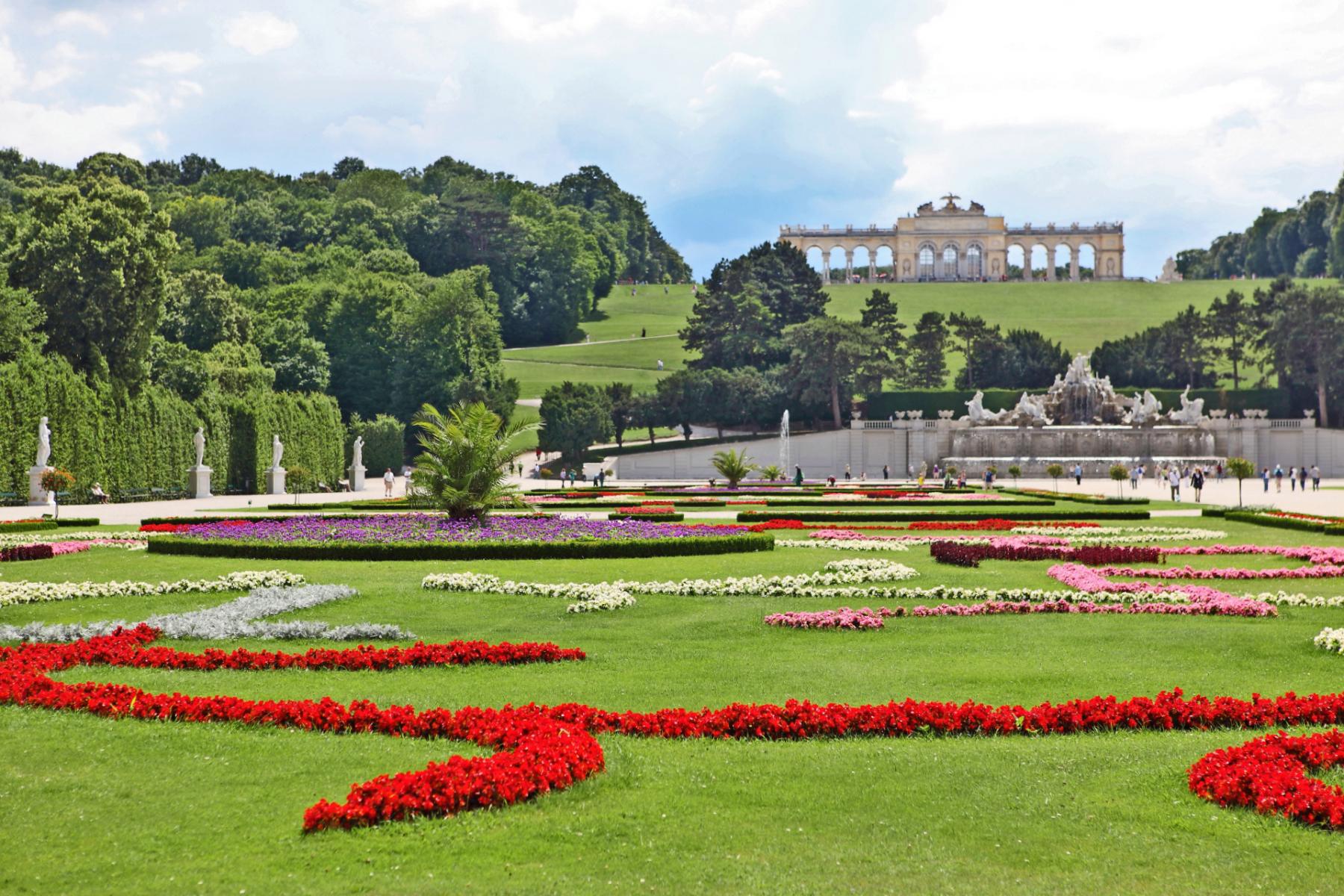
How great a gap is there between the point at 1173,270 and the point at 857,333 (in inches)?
2565

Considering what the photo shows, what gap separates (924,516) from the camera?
27.3 m

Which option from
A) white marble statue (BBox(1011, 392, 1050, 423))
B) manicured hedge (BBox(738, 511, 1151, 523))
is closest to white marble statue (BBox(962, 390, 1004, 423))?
white marble statue (BBox(1011, 392, 1050, 423))

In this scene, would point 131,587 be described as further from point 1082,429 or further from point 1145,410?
point 1145,410

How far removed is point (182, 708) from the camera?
8.11 m

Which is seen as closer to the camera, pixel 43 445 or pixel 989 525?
pixel 989 525

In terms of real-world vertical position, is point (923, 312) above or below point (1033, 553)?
above

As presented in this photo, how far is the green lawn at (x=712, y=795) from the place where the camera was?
5457 millimetres

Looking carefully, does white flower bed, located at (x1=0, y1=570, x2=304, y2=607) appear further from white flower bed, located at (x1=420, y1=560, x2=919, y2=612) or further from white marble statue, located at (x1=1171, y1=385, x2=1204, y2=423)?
white marble statue, located at (x1=1171, y1=385, x2=1204, y2=423)

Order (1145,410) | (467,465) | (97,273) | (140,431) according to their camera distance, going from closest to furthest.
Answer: (467,465)
(140,431)
(97,273)
(1145,410)

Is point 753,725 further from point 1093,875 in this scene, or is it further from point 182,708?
point 182,708

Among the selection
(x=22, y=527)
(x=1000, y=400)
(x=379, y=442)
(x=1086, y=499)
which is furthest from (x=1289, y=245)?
(x=22, y=527)

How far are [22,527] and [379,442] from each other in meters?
39.4

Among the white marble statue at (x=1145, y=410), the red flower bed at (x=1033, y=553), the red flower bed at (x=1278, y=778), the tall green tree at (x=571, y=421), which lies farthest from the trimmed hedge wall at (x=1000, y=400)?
the red flower bed at (x=1278, y=778)

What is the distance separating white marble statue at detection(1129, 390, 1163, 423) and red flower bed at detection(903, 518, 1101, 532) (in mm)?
45037
